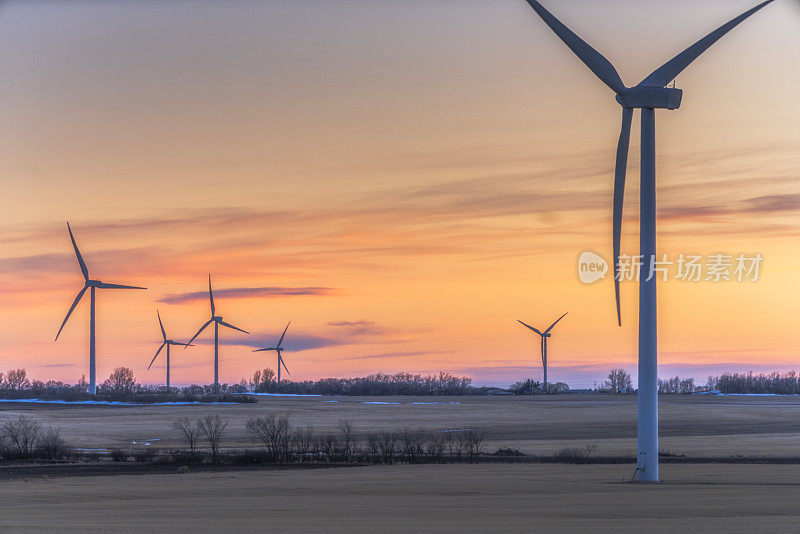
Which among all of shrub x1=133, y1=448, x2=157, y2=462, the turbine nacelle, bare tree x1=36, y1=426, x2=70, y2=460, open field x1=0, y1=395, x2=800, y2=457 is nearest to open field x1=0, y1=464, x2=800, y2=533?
the turbine nacelle

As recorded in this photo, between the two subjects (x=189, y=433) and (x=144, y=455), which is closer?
(x=144, y=455)

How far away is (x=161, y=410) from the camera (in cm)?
16575

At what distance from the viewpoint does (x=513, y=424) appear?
13075cm

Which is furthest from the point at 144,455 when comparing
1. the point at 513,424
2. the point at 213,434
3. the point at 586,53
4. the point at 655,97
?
the point at 513,424

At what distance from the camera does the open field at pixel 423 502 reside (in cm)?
2747

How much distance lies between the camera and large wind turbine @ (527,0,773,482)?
38188 mm

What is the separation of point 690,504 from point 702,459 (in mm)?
38114

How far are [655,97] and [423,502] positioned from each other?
1711cm

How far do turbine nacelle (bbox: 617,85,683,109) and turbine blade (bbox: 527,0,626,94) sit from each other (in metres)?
0.92

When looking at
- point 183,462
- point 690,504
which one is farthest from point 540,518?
point 183,462

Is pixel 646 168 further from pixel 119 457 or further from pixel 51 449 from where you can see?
pixel 51 449

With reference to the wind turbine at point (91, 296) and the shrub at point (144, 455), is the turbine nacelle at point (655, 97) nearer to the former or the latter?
the shrub at point (144, 455)

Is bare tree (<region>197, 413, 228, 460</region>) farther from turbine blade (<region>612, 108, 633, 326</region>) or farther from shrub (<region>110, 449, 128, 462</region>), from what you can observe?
turbine blade (<region>612, 108, 633, 326</region>)

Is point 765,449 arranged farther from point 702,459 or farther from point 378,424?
point 378,424
